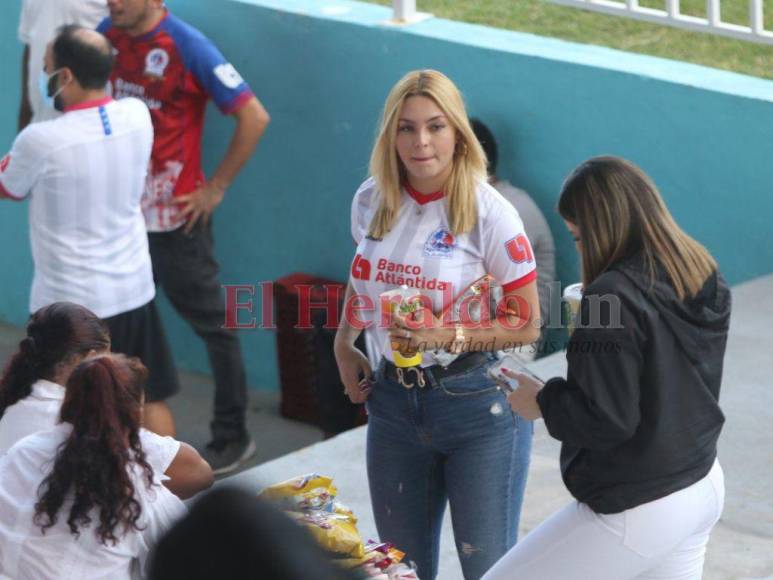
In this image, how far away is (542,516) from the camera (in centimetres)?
477

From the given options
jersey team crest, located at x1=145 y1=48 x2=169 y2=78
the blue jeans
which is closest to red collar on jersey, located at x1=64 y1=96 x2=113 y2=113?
jersey team crest, located at x1=145 y1=48 x2=169 y2=78

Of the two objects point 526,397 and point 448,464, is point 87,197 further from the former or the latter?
point 526,397

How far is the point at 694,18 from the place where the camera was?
652 centimetres

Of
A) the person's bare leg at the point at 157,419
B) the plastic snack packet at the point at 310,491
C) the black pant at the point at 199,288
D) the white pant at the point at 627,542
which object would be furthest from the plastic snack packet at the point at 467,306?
the black pant at the point at 199,288

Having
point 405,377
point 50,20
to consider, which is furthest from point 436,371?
point 50,20

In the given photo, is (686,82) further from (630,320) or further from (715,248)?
(630,320)

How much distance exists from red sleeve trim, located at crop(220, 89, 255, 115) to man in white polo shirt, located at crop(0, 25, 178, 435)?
3.35 feet

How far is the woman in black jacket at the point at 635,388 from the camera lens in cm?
307

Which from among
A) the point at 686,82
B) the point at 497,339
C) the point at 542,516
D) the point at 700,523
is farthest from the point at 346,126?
the point at 700,523

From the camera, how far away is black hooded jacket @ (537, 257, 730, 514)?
306 centimetres

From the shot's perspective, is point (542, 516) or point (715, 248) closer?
point (542, 516)

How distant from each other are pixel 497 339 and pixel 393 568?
2.20ft

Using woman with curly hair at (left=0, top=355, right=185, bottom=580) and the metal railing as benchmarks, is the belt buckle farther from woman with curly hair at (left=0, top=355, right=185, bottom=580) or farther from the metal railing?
the metal railing

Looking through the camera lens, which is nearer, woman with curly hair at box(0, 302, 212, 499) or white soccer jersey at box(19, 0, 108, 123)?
woman with curly hair at box(0, 302, 212, 499)
